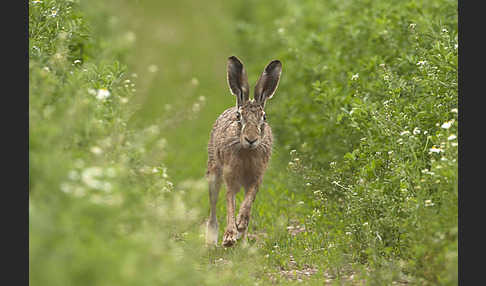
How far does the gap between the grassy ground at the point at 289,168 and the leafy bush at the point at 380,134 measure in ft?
0.08

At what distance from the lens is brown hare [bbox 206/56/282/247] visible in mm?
8391

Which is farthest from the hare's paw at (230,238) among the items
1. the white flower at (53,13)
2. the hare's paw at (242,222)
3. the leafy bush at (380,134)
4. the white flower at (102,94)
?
the white flower at (53,13)

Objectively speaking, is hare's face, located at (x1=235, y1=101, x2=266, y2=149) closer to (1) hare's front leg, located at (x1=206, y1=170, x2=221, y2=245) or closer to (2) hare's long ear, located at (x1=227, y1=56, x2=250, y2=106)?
(2) hare's long ear, located at (x1=227, y1=56, x2=250, y2=106)

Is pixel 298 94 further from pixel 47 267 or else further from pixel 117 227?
pixel 47 267

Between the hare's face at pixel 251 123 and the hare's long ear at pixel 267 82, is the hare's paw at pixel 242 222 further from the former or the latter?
the hare's long ear at pixel 267 82

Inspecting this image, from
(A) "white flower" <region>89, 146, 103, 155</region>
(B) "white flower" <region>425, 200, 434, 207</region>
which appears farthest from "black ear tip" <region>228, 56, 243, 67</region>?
(A) "white flower" <region>89, 146, 103, 155</region>

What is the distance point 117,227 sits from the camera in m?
5.35

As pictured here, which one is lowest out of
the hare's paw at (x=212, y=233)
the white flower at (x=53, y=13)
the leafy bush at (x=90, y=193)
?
the leafy bush at (x=90, y=193)

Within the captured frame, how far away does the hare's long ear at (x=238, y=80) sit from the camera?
864 centimetres

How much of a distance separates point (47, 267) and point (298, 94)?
30.3 feet

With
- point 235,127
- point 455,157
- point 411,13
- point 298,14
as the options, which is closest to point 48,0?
point 235,127

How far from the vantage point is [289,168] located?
959 centimetres

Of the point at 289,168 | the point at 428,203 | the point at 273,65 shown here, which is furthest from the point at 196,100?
the point at 428,203

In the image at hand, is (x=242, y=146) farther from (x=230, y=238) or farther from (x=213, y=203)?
(x=213, y=203)
